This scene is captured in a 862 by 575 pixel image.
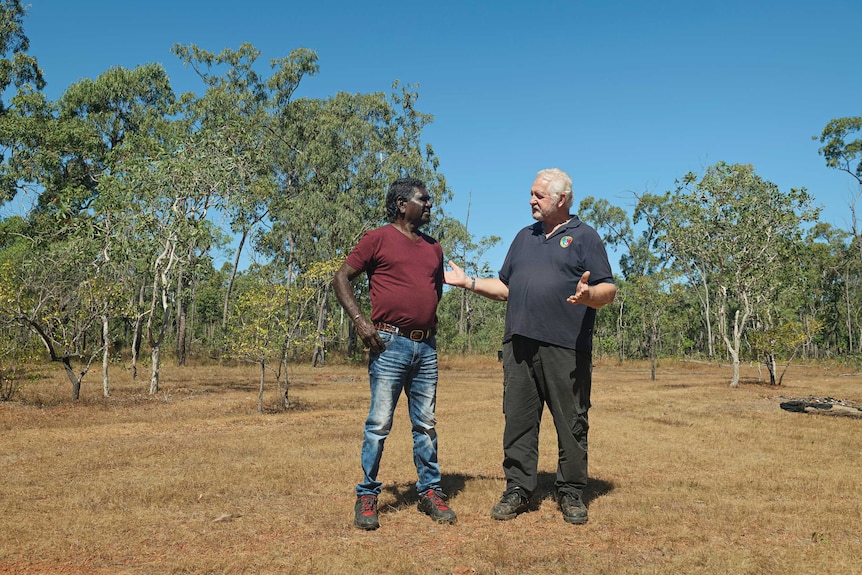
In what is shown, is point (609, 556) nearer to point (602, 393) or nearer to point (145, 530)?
point (145, 530)

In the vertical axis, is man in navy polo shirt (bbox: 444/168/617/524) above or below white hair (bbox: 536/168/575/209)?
below

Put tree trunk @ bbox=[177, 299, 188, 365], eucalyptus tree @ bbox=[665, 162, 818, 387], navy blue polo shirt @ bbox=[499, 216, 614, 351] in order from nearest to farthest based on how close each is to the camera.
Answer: navy blue polo shirt @ bbox=[499, 216, 614, 351] < eucalyptus tree @ bbox=[665, 162, 818, 387] < tree trunk @ bbox=[177, 299, 188, 365]

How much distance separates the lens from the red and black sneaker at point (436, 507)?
169 inches

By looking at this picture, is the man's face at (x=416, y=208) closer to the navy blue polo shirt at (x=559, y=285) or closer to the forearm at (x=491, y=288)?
the forearm at (x=491, y=288)

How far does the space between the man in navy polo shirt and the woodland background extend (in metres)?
8.52

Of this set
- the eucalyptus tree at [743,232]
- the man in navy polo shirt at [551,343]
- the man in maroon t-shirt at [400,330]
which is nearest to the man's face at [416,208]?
the man in maroon t-shirt at [400,330]

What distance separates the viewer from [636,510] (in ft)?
15.3

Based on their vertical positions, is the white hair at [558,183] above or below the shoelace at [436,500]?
above

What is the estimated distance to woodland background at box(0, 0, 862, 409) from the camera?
13500 millimetres

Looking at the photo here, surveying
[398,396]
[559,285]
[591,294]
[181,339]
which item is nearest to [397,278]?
[398,396]

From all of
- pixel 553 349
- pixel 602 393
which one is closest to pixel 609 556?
pixel 553 349

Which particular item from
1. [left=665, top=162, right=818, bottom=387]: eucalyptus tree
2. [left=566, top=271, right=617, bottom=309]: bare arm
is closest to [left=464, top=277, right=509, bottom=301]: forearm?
[left=566, top=271, right=617, bottom=309]: bare arm

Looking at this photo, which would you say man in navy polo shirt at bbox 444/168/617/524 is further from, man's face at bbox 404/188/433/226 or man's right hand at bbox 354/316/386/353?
man's right hand at bbox 354/316/386/353

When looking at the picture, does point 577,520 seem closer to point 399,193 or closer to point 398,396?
point 398,396
